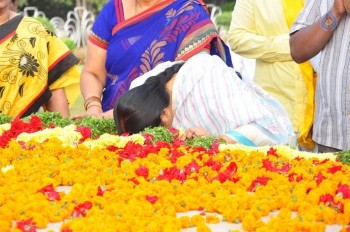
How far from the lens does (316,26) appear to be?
4.44 meters

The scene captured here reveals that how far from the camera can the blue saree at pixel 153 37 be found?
16.4ft

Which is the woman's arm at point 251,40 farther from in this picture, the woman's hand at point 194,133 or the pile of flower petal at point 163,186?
the pile of flower petal at point 163,186

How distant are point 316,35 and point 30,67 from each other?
1.96m

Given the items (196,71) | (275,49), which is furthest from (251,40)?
(196,71)

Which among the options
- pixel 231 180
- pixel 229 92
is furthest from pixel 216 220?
pixel 229 92

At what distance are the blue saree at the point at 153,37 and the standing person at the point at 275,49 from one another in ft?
2.34

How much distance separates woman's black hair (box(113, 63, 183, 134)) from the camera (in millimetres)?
4262

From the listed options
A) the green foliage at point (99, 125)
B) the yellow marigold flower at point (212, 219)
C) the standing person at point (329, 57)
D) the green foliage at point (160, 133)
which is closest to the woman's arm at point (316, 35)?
the standing person at point (329, 57)

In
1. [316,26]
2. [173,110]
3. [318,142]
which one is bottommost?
[318,142]

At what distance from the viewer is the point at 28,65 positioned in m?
5.40

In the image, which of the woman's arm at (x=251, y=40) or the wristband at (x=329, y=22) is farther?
the woman's arm at (x=251, y=40)

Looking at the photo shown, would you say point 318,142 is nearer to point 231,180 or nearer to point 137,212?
point 231,180

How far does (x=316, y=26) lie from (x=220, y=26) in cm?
2400

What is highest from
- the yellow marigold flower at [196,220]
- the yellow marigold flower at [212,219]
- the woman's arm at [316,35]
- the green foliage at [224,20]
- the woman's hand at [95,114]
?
the woman's arm at [316,35]
